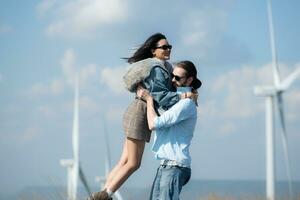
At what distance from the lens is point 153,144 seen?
6848mm

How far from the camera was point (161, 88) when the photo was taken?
279 inches

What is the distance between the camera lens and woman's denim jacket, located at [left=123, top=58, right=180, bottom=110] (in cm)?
701

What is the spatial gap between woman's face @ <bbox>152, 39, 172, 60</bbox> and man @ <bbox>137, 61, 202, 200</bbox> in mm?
589

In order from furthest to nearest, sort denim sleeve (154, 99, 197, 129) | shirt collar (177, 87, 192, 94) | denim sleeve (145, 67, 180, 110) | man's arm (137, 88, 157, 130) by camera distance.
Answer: denim sleeve (145, 67, 180, 110)
shirt collar (177, 87, 192, 94)
man's arm (137, 88, 157, 130)
denim sleeve (154, 99, 197, 129)

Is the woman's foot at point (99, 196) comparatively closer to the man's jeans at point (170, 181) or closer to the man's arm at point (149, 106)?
the man's jeans at point (170, 181)

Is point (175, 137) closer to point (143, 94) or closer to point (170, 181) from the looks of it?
point (170, 181)

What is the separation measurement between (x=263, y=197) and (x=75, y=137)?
515 inches

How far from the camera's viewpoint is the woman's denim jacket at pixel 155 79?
7012 mm

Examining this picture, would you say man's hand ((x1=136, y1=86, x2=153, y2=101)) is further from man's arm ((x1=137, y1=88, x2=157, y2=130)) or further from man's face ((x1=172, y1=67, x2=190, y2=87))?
man's face ((x1=172, y1=67, x2=190, y2=87))

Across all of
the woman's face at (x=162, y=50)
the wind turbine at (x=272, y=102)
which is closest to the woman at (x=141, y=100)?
the woman's face at (x=162, y=50)

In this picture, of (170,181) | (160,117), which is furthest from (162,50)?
(170,181)

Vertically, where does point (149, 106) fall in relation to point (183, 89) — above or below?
below

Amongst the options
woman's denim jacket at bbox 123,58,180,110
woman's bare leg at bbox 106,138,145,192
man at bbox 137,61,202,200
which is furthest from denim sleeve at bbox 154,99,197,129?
woman's bare leg at bbox 106,138,145,192

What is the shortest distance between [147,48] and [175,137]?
1.15 meters
